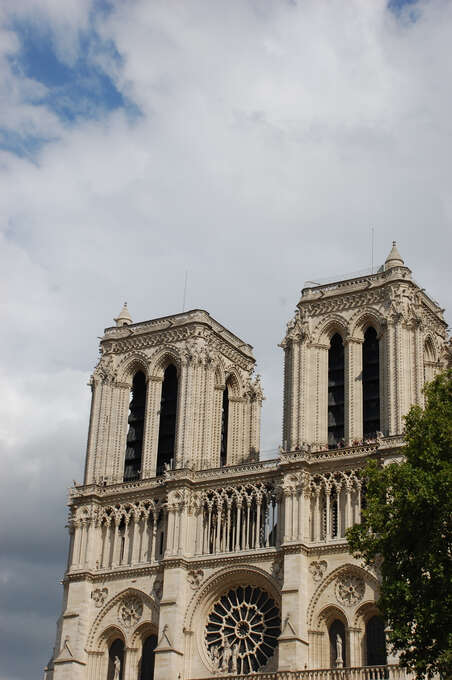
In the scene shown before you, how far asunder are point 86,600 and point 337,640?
42.4ft

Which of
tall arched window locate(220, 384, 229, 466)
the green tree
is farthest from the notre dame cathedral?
the green tree

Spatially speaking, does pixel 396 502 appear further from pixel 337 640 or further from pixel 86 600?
pixel 86 600

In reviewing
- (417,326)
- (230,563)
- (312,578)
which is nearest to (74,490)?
(230,563)

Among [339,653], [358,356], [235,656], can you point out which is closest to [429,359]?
[358,356]

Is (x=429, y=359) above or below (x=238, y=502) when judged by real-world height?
above

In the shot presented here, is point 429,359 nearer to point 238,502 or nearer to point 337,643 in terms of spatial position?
point 238,502

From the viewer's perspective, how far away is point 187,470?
55.4 m

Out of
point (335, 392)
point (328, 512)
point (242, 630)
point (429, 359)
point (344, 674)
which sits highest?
point (429, 359)

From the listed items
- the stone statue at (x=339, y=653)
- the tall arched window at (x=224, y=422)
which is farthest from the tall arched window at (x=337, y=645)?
the tall arched window at (x=224, y=422)

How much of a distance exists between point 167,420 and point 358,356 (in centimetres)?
1089

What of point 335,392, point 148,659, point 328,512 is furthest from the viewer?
point 335,392

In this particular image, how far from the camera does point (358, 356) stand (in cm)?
5497

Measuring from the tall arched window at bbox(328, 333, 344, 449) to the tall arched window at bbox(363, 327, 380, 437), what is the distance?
1225 mm

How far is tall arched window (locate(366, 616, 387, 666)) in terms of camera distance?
4853cm
